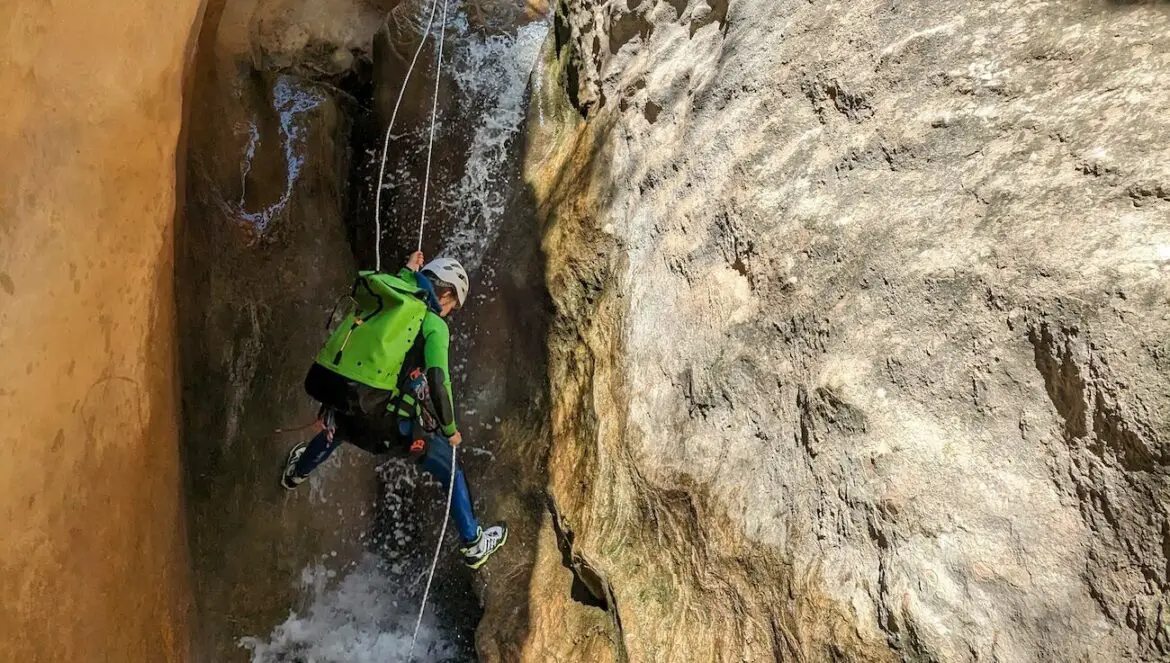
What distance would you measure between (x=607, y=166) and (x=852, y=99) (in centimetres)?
158

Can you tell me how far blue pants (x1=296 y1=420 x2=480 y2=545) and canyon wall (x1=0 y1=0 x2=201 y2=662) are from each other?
0.59 meters

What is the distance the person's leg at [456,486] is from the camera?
354 centimetres

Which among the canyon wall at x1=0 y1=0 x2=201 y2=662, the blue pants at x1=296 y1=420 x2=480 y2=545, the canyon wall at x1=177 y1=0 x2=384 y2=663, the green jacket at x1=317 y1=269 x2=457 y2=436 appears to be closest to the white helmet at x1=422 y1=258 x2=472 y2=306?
the green jacket at x1=317 y1=269 x2=457 y2=436

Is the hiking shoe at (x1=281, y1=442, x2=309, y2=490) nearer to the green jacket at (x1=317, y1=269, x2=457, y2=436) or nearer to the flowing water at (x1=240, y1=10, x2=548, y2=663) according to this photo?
the flowing water at (x1=240, y1=10, x2=548, y2=663)

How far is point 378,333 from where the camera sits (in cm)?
307

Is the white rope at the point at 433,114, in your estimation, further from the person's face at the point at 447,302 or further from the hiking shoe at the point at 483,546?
the hiking shoe at the point at 483,546

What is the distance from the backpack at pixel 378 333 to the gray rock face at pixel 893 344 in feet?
3.11

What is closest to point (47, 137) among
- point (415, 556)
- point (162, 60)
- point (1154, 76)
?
point (162, 60)

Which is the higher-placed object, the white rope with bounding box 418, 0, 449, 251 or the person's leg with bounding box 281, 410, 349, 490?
the white rope with bounding box 418, 0, 449, 251

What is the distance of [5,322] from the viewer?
2000 millimetres

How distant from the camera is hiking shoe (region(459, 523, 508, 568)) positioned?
3.73 metres

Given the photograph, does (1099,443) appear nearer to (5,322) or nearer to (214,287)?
(5,322)

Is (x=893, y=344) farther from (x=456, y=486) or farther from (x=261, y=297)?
(x=261, y=297)

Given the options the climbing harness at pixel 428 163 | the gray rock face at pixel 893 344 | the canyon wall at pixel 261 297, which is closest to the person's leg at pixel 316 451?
the canyon wall at pixel 261 297
